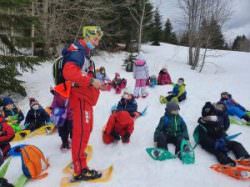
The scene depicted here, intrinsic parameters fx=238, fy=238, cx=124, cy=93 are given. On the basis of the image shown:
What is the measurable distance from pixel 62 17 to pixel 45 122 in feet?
32.3

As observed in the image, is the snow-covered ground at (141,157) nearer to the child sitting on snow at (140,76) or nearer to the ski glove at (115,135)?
the ski glove at (115,135)

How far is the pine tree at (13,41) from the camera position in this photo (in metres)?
7.65

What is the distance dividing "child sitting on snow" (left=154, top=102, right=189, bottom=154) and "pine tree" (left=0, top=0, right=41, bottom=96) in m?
5.72

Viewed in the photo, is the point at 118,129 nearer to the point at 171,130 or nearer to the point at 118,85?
the point at 171,130

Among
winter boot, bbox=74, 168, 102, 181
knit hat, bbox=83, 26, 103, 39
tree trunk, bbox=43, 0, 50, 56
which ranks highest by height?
tree trunk, bbox=43, 0, 50, 56

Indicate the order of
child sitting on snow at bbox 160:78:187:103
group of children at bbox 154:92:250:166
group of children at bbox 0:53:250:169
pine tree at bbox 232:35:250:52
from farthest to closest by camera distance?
pine tree at bbox 232:35:250:52, child sitting on snow at bbox 160:78:187:103, group of children at bbox 154:92:250:166, group of children at bbox 0:53:250:169

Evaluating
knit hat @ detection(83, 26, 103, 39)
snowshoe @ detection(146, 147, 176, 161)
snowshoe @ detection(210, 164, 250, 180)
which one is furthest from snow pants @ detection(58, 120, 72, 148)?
snowshoe @ detection(210, 164, 250, 180)

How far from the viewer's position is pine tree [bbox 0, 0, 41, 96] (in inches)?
301

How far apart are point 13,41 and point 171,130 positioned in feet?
21.6

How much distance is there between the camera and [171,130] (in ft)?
15.8

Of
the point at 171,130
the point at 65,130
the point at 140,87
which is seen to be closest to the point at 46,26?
the point at 140,87

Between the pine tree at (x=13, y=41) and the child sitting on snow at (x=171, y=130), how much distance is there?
5.72m

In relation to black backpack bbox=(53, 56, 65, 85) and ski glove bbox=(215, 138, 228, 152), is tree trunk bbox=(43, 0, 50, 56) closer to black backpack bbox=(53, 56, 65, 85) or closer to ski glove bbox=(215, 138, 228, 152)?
black backpack bbox=(53, 56, 65, 85)

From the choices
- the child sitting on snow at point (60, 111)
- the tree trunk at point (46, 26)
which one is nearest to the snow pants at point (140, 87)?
the child sitting on snow at point (60, 111)
